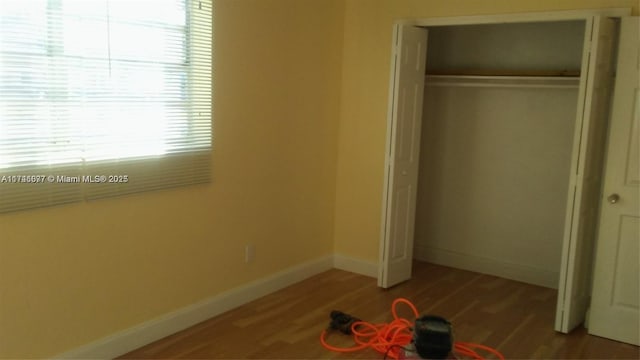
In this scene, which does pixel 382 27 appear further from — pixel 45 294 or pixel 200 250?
pixel 45 294

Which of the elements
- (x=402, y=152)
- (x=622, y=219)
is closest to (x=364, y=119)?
(x=402, y=152)

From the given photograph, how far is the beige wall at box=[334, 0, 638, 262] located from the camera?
4.85 meters

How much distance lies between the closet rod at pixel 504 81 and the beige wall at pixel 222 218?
98 centimetres

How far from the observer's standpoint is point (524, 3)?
13.6 feet

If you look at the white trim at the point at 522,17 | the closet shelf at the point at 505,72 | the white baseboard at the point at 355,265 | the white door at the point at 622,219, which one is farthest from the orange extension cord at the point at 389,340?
the closet shelf at the point at 505,72

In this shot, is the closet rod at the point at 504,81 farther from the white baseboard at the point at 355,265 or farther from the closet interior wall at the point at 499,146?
the white baseboard at the point at 355,265

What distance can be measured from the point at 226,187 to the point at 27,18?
169cm

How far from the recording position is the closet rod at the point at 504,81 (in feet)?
15.4

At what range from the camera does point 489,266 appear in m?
5.27

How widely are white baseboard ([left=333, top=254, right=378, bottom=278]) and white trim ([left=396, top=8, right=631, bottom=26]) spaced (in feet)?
6.89

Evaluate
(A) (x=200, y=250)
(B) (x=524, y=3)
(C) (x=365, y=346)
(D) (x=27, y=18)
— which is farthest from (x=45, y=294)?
(B) (x=524, y=3)

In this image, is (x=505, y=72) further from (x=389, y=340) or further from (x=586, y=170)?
(x=389, y=340)

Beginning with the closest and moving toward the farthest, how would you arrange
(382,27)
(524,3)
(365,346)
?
1. (365,346)
2. (524,3)
3. (382,27)

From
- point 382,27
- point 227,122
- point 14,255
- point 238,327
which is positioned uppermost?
point 382,27
